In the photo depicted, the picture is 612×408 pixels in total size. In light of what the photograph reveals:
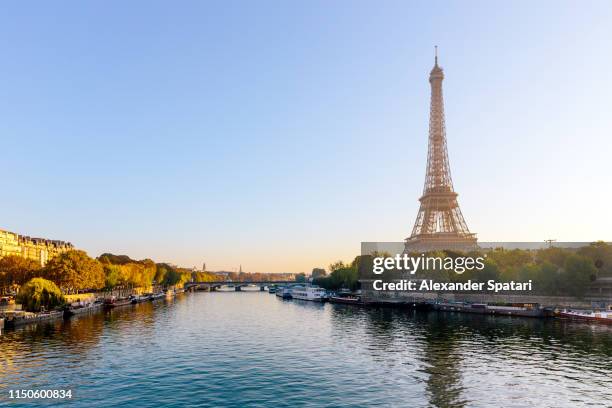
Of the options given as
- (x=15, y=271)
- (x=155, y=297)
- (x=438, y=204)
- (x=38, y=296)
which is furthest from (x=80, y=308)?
(x=438, y=204)

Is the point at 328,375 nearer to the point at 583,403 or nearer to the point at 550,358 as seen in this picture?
the point at 583,403

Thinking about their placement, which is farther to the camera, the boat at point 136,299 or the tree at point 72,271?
the boat at point 136,299

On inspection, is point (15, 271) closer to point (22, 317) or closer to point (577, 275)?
point (22, 317)

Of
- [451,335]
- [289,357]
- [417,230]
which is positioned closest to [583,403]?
[289,357]

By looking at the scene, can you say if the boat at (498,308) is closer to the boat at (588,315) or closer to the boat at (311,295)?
the boat at (588,315)

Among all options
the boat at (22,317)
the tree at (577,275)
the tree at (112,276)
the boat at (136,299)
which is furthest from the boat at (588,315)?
the tree at (112,276)

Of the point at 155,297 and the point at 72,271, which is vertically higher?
the point at 72,271
